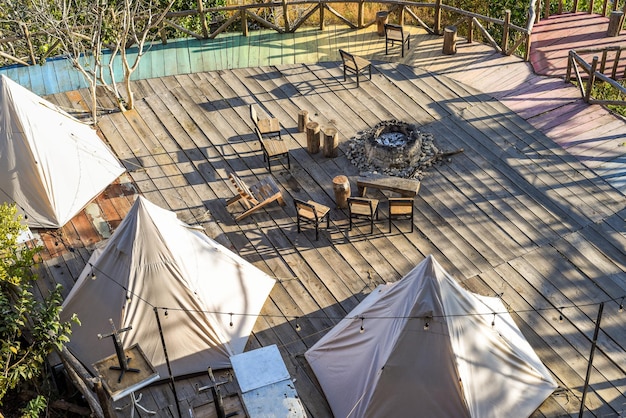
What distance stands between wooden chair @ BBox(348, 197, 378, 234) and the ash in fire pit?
4.92 ft

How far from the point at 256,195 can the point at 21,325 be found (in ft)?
16.1

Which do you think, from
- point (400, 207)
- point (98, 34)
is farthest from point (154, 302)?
point (98, 34)

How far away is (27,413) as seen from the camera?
984 cm

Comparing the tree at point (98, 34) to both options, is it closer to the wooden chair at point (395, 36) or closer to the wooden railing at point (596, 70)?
the wooden chair at point (395, 36)

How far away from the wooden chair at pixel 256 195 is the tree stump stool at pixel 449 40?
6267 millimetres

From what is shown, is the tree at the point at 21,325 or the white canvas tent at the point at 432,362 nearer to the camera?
the white canvas tent at the point at 432,362

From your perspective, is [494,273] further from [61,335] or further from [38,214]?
[38,214]

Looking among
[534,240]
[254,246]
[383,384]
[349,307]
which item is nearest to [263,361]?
[383,384]

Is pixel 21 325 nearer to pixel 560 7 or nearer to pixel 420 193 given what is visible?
pixel 420 193

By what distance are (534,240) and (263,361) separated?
5688 millimetres

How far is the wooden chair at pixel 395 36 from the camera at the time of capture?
17281 millimetres

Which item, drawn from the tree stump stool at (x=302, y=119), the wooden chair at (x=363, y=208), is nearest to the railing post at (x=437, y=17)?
the tree stump stool at (x=302, y=119)

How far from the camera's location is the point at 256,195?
1395 cm

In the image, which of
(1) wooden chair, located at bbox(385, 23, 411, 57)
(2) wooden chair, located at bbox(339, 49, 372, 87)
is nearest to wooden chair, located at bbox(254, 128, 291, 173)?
(2) wooden chair, located at bbox(339, 49, 372, 87)
